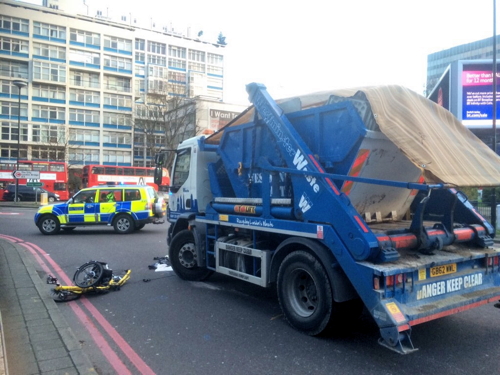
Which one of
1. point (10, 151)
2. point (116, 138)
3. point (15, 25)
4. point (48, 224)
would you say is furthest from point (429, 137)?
point (15, 25)

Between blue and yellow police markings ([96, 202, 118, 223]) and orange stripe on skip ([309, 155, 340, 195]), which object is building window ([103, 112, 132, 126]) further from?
orange stripe on skip ([309, 155, 340, 195])

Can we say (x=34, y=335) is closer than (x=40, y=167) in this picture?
Yes

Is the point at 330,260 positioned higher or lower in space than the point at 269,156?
lower

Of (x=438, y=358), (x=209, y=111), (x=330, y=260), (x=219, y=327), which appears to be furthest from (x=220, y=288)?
(x=209, y=111)

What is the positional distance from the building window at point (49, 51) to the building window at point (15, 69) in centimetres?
256

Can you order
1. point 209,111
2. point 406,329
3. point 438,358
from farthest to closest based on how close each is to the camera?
point 209,111, point 438,358, point 406,329

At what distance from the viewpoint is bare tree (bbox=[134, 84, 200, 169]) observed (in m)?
52.2

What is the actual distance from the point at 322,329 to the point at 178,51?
7973cm

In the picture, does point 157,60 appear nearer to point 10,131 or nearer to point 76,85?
point 76,85

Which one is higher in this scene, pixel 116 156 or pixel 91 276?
pixel 116 156

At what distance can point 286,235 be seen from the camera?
536cm

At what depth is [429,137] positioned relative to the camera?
4543 mm

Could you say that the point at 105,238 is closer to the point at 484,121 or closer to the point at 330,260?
the point at 330,260

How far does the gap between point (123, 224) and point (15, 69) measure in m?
54.2
